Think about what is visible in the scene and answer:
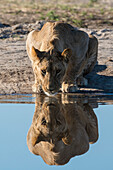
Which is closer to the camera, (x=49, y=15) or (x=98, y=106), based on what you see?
(x=98, y=106)

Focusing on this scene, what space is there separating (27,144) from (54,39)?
2841 mm

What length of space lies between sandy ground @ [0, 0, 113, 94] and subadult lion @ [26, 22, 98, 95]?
0.35 m

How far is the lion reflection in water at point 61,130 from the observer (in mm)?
5082

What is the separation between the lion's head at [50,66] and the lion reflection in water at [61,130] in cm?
30

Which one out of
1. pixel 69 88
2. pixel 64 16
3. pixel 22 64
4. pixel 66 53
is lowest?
pixel 64 16

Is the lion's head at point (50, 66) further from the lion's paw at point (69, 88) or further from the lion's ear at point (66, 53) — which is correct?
the lion's paw at point (69, 88)

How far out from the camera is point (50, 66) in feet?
23.6

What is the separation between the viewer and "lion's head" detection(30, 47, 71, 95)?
723cm

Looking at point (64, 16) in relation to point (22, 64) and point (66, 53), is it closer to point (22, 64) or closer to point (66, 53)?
point (22, 64)

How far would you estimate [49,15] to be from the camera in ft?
62.1

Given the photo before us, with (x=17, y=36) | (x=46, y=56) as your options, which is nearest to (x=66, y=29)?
(x=46, y=56)

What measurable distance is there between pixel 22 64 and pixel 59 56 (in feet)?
10.5

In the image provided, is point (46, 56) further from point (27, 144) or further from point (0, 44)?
point (0, 44)

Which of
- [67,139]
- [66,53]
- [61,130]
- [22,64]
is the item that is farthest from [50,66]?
[22,64]
